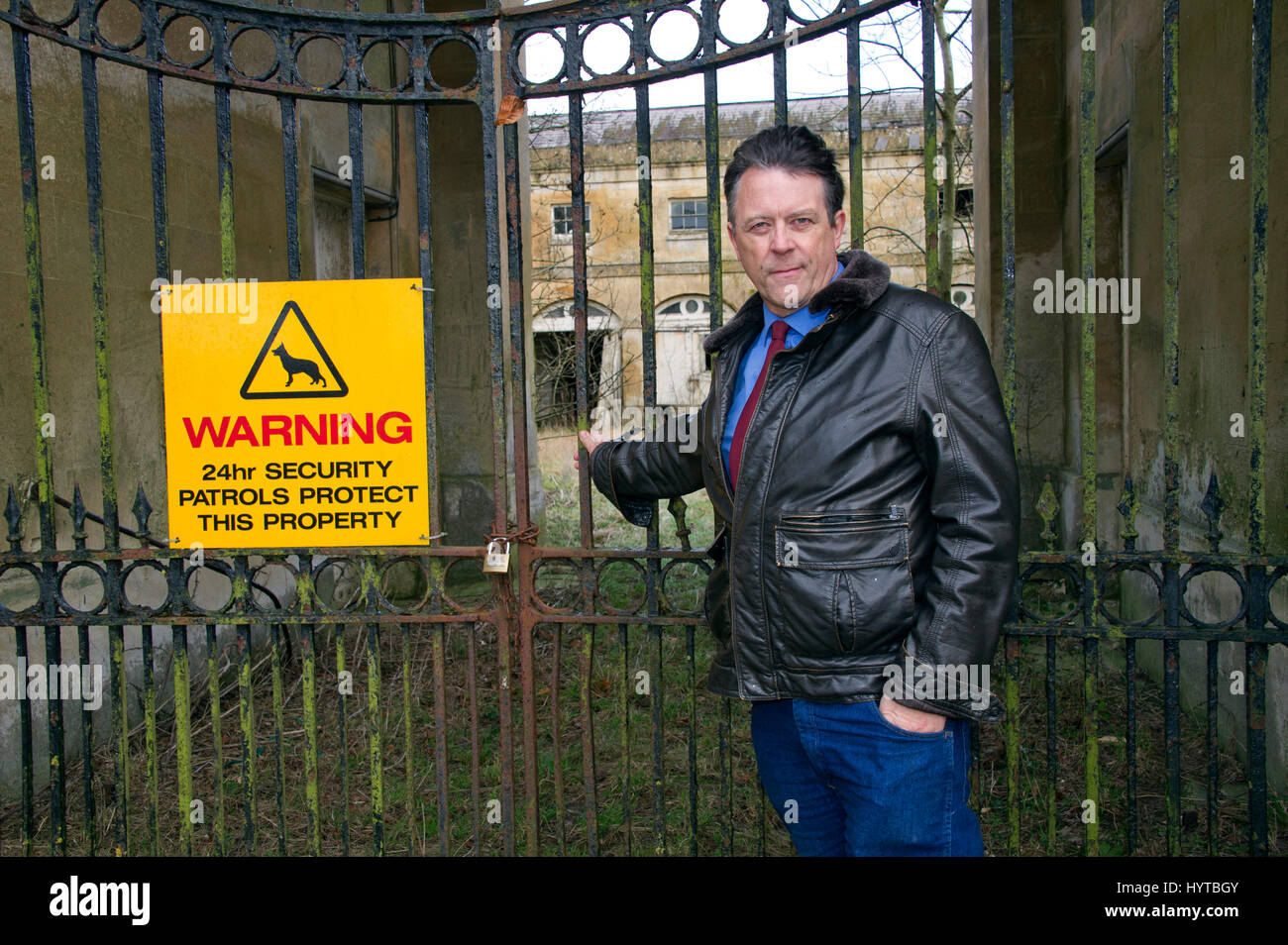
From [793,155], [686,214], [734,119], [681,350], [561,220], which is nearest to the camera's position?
[793,155]

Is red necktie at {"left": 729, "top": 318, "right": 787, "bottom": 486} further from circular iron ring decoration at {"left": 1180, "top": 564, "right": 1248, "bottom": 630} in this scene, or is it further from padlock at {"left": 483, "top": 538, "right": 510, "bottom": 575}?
circular iron ring decoration at {"left": 1180, "top": 564, "right": 1248, "bottom": 630}

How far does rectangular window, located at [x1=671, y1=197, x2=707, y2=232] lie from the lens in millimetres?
23891

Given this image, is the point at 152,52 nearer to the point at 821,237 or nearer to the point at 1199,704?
the point at 821,237

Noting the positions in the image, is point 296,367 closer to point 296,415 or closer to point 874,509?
point 296,415

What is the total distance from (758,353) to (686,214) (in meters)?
22.3

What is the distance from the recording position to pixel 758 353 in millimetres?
2537

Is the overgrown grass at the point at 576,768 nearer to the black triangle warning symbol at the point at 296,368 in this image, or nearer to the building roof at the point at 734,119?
the black triangle warning symbol at the point at 296,368

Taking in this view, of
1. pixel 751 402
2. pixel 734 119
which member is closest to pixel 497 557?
pixel 751 402

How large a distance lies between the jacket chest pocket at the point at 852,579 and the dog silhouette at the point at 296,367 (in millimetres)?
1692

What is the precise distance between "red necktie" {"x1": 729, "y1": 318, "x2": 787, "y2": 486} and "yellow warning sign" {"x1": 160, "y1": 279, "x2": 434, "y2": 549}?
117cm

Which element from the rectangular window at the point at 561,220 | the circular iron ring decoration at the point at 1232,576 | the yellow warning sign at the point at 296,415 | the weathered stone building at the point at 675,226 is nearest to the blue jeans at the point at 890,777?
the circular iron ring decoration at the point at 1232,576

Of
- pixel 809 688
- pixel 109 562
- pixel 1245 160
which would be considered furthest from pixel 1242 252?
pixel 109 562

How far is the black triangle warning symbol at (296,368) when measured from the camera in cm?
312
